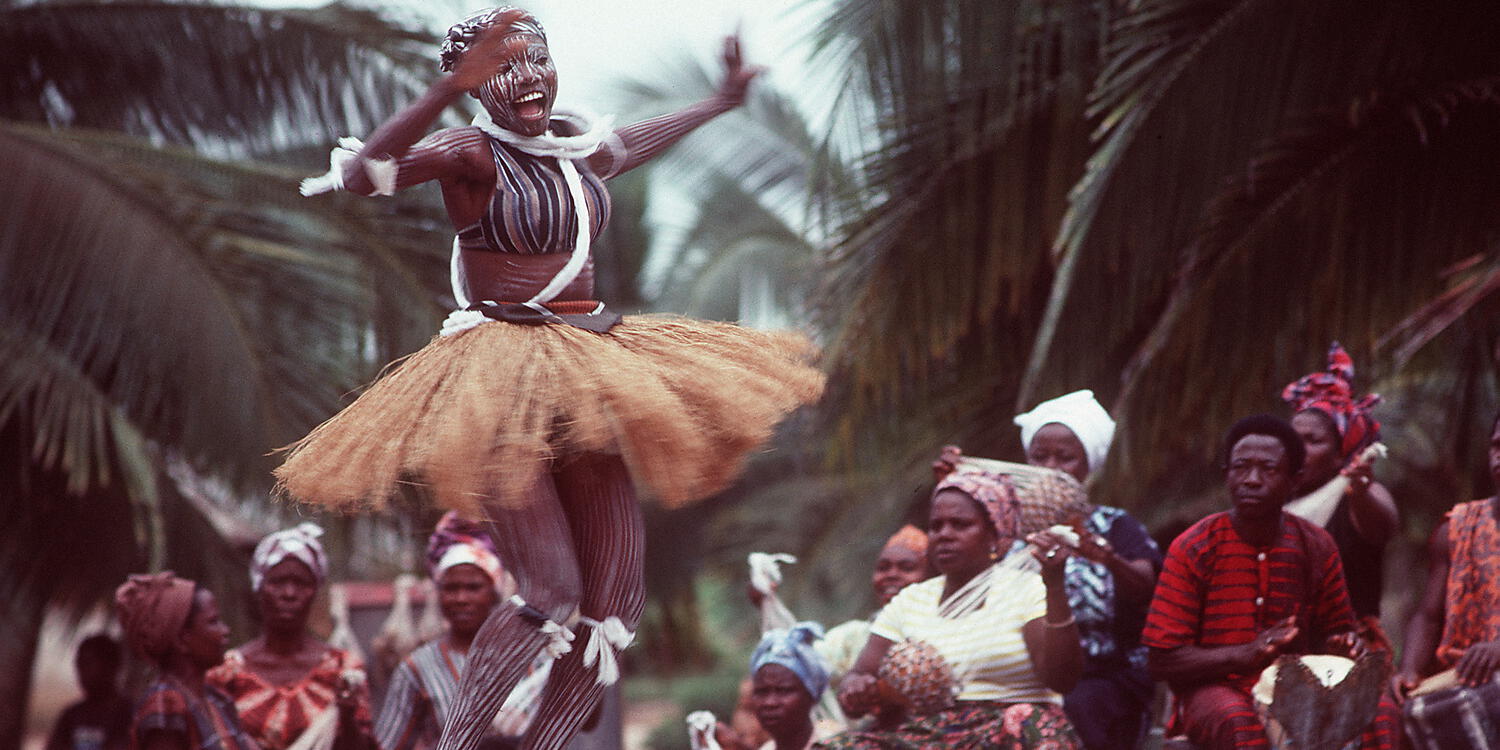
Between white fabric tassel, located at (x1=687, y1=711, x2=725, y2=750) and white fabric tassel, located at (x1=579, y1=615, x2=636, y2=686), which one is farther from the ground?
white fabric tassel, located at (x1=687, y1=711, x2=725, y2=750)

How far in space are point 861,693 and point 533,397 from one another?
202 cm

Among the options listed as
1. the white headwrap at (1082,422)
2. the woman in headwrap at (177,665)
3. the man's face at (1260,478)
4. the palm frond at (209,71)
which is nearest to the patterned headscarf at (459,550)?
the woman in headwrap at (177,665)

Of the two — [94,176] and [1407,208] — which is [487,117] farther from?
[94,176]

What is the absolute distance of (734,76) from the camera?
4.93 meters

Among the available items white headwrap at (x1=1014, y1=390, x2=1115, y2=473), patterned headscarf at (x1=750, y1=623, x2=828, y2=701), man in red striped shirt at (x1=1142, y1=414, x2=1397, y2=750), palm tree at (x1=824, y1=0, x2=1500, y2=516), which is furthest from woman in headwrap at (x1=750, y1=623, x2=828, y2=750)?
palm tree at (x1=824, y1=0, x2=1500, y2=516)

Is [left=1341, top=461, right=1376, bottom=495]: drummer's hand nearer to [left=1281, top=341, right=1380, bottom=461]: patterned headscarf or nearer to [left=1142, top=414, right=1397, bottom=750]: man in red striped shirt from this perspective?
[left=1281, top=341, right=1380, bottom=461]: patterned headscarf

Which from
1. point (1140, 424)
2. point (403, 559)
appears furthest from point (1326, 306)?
point (403, 559)

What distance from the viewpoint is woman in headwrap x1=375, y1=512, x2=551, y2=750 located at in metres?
6.42

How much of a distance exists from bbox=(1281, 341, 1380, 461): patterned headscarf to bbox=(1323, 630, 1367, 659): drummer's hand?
1104 mm

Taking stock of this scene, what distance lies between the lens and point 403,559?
42.0 feet

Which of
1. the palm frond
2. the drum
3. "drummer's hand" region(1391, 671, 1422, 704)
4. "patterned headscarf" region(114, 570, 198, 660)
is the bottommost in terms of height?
the drum

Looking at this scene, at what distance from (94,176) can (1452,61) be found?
6.30m

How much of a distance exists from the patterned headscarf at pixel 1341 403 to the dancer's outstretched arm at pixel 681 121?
252 cm

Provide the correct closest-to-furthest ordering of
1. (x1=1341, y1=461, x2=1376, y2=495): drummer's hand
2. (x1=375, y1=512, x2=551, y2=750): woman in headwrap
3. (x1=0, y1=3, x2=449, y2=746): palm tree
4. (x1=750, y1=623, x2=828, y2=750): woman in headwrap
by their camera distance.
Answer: (x1=1341, y1=461, x2=1376, y2=495): drummer's hand < (x1=750, y1=623, x2=828, y2=750): woman in headwrap < (x1=375, y1=512, x2=551, y2=750): woman in headwrap < (x1=0, y1=3, x2=449, y2=746): palm tree
